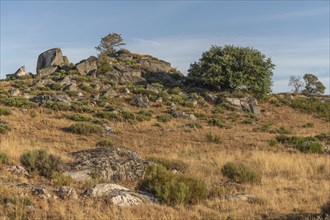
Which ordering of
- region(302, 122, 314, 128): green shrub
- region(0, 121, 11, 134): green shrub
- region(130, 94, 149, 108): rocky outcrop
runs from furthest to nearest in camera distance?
region(130, 94, 149, 108): rocky outcrop → region(302, 122, 314, 128): green shrub → region(0, 121, 11, 134): green shrub

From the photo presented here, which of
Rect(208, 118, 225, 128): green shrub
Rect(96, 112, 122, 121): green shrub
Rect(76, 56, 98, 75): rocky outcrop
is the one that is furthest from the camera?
Rect(76, 56, 98, 75): rocky outcrop

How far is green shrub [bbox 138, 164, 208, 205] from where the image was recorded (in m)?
8.91

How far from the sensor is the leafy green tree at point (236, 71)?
1746 inches

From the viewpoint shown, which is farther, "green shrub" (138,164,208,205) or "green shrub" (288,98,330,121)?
"green shrub" (288,98,330,121)

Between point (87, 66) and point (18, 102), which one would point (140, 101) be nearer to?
point (18, 102)

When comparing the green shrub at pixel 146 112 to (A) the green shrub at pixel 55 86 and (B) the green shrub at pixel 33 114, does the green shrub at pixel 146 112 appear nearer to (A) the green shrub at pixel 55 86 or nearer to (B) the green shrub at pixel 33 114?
→ (B) the green shrub at pixel 33 114

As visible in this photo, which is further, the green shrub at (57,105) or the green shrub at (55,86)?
the green shrub at (55,86)

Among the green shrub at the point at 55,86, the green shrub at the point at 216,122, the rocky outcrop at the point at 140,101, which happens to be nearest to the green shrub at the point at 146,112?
the rocky outcrop at the point at 140,101

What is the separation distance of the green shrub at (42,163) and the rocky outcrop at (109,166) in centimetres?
45

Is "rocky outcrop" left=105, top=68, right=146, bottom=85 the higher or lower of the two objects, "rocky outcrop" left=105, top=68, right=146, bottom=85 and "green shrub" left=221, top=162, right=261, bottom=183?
the higher

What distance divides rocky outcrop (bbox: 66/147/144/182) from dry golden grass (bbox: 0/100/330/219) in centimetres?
121

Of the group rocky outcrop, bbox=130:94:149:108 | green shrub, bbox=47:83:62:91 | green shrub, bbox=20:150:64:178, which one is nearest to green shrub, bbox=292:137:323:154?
green shrub, bbox=20:150:64:178

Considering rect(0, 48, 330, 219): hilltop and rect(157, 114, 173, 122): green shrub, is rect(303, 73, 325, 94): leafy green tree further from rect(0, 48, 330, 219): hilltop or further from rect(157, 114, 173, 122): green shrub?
rect(157, 114, 173, 122): green shrub

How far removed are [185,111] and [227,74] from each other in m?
10.3
